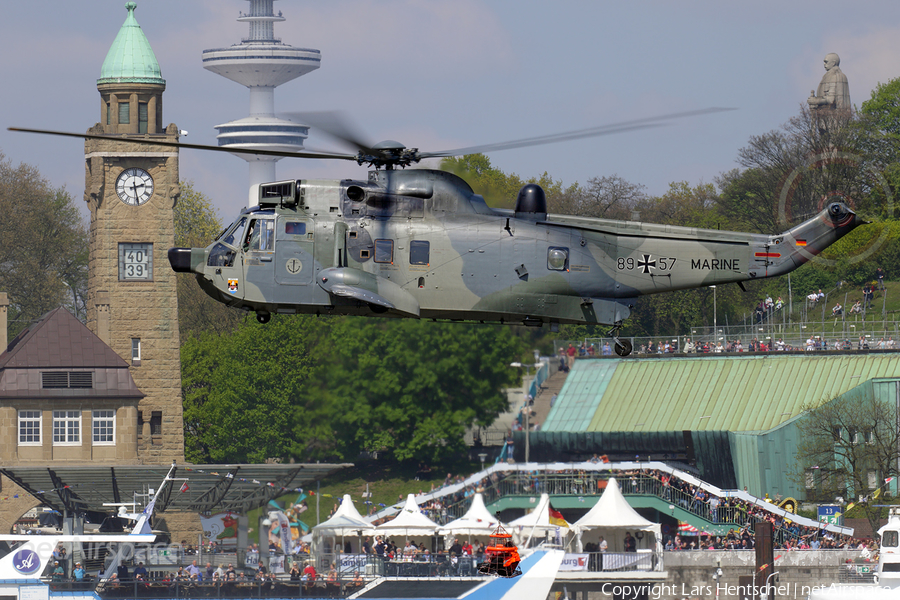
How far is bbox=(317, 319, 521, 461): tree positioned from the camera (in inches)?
3428

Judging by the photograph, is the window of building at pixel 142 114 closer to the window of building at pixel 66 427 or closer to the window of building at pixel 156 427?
the window of building at pixel 156 427

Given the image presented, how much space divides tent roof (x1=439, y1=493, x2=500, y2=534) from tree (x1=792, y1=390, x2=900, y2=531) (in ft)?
70.2

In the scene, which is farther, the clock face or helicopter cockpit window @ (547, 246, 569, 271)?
the clock face

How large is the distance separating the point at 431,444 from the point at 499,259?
5973 cm

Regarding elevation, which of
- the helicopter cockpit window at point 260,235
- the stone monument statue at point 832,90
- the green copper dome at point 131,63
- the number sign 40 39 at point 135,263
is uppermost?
the stone monument statue at point 832,90

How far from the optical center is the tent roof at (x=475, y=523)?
69.6 m

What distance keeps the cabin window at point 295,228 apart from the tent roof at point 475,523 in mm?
33692

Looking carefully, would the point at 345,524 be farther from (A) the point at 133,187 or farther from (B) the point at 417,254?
(A) the point at 133,187

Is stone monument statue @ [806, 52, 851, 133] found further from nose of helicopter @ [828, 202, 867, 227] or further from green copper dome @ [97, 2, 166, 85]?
nose of helicopter @ [828, 202, 867, 227]

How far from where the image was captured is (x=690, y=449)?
91688mm

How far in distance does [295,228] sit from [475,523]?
1384 inches

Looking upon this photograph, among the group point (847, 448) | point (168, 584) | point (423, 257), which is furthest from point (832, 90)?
point (423, 257)

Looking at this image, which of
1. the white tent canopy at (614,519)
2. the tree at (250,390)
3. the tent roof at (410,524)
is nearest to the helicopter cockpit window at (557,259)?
the white tent canopy at (614,519)

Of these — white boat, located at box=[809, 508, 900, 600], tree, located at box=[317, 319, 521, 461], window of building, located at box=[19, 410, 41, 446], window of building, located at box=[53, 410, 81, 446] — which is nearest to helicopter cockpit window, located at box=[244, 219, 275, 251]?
white boat, located at box=[809, 508, 900, 600]
